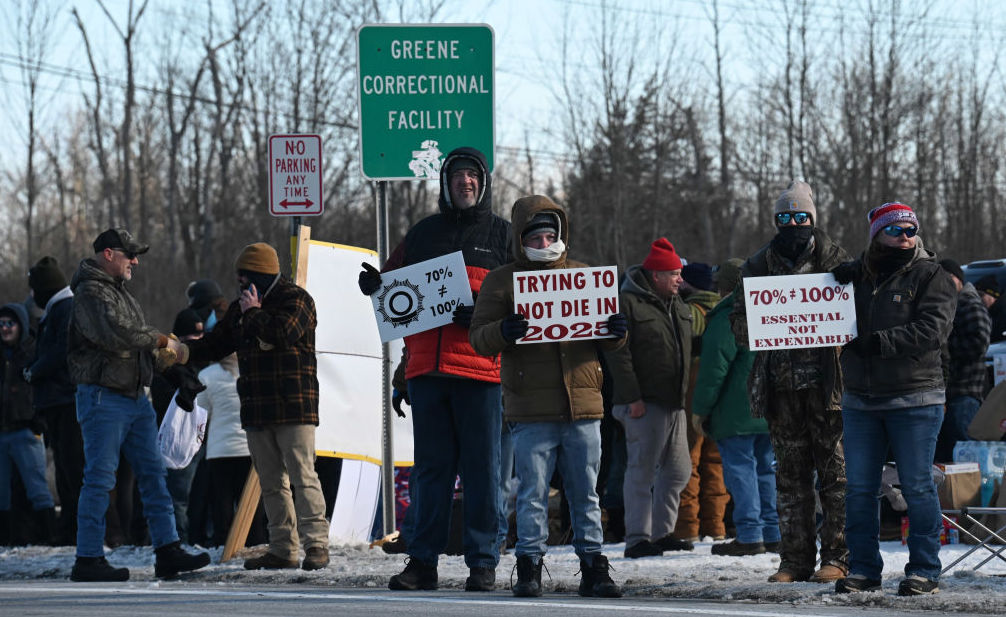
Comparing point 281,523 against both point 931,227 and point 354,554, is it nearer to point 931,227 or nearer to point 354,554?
point 354,554

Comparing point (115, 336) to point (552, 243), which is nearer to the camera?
point (552, 243)

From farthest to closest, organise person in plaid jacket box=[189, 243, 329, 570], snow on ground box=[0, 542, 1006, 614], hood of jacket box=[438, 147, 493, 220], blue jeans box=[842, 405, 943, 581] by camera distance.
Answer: person in plaid jacket box=[189, 243, 329, 570]
hood of jacket box=[438, 147, 493, 220]
blue jeans box=[842, 405, 943, 581]
snow on ground box=[0, 542, 1006, 614]

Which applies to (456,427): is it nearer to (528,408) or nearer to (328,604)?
(528,408)

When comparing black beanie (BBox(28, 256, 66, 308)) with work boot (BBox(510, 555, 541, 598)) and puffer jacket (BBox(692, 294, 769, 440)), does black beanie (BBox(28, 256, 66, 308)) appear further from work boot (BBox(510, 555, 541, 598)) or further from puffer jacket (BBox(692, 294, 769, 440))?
work boot (BBox(510, 555, 541, 598))

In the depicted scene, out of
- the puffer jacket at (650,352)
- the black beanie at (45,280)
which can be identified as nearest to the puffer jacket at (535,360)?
the puffer jacket at (650,352)

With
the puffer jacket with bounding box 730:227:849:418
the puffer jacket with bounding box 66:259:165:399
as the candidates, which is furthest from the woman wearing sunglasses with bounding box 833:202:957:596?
the puffer jacket with bounding box 66:259:165:399

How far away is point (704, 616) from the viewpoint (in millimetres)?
6719

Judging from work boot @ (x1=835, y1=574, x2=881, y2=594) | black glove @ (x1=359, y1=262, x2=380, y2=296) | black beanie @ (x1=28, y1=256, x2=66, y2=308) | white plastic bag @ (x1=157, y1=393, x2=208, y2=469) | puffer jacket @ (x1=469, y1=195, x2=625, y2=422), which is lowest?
work boot @ (x1=835, y1=574, x2=881, y2=594)

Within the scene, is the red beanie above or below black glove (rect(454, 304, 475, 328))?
above

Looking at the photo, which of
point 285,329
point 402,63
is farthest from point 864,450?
point 402,63

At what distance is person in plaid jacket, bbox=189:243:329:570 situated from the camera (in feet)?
32.6

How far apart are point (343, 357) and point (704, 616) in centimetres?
564

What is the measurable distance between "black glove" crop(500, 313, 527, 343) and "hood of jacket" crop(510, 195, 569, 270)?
0.43 m

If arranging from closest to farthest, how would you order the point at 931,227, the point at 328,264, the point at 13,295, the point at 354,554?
the point at 354,554 → the point at 328,264 → the point at 931,227 → the point at 13,295
